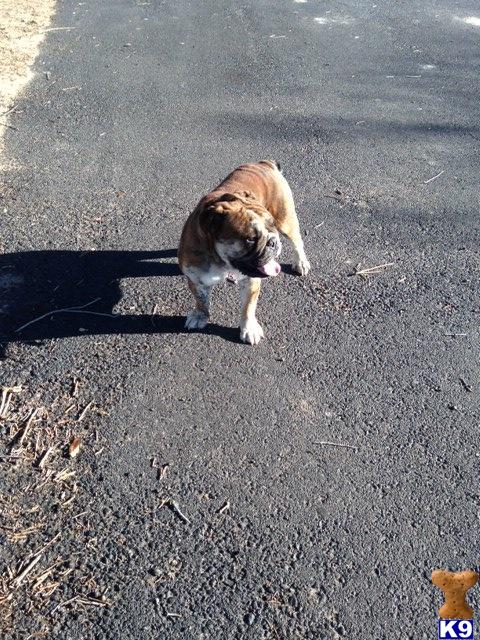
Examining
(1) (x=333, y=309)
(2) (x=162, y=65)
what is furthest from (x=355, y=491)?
(2) (x=162, y=65)

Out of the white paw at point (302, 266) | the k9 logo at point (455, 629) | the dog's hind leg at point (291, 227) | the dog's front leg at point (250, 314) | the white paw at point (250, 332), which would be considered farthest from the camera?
the white paw at point (302, 266)

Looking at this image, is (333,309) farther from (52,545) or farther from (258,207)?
(52,545)

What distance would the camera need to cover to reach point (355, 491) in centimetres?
357

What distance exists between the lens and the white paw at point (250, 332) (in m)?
4.52

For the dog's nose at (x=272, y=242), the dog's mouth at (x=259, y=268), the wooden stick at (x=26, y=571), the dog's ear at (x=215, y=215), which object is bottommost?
the wooden stick at (x=26, y=571)

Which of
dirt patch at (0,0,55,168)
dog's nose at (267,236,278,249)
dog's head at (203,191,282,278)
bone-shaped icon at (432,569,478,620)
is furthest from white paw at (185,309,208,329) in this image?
dirt patch at (0,0,55,168)

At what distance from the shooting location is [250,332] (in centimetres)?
452

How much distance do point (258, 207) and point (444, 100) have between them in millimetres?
5253

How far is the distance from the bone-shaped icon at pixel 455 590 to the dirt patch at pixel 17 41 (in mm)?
5539

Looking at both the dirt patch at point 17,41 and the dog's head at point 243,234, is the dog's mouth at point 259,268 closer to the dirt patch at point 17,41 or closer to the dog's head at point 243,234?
the dog's head at point 243,234

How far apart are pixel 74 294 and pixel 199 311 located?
1.01 meters

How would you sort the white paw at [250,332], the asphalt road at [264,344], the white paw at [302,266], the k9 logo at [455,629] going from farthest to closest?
1. the white paw at [302,266]
2. the white paw at [250,332]
3. the asphalt road at [264,344]
4. the k9 logo at [455,629]

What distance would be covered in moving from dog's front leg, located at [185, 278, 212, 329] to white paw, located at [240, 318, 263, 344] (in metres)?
0.29

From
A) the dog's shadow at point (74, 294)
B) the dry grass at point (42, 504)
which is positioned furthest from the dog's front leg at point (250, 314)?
the dry grass at point (42, 504)
